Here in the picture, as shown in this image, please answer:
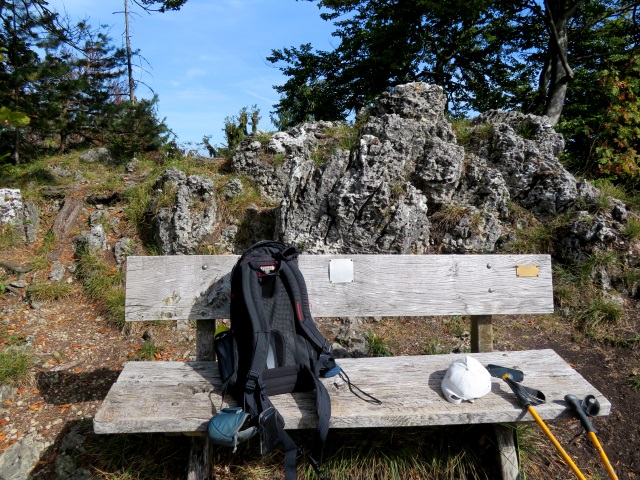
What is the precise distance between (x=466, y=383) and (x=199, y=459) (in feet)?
4.90

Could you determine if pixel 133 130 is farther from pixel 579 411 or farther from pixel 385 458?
pixel 579 411

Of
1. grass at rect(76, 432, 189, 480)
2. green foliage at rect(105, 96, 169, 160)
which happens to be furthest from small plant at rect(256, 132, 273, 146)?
grass at rect(76, 432, 189, 480)

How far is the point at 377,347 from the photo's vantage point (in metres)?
3.89

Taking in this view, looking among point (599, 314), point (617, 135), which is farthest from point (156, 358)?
point (617, 135)

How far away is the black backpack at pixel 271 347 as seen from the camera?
6.83 ft

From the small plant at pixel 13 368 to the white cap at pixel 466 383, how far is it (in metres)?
3.28

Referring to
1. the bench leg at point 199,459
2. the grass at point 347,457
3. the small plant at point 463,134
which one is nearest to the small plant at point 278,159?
the small plant at point 463,134

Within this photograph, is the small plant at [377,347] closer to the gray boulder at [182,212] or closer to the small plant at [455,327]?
the small plant at [455,327]

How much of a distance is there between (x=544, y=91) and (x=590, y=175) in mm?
2620

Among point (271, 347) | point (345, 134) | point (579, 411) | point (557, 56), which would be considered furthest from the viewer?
point (557, 56)

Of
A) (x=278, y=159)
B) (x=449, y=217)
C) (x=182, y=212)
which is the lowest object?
(x=449, y=217)

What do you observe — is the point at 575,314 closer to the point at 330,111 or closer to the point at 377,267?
the point at 377,267

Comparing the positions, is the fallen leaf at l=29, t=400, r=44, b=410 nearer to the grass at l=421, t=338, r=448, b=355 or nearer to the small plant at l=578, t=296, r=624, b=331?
the grass at l=421, t=338, r=448, b=355

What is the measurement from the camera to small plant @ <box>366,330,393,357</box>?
3844mm
